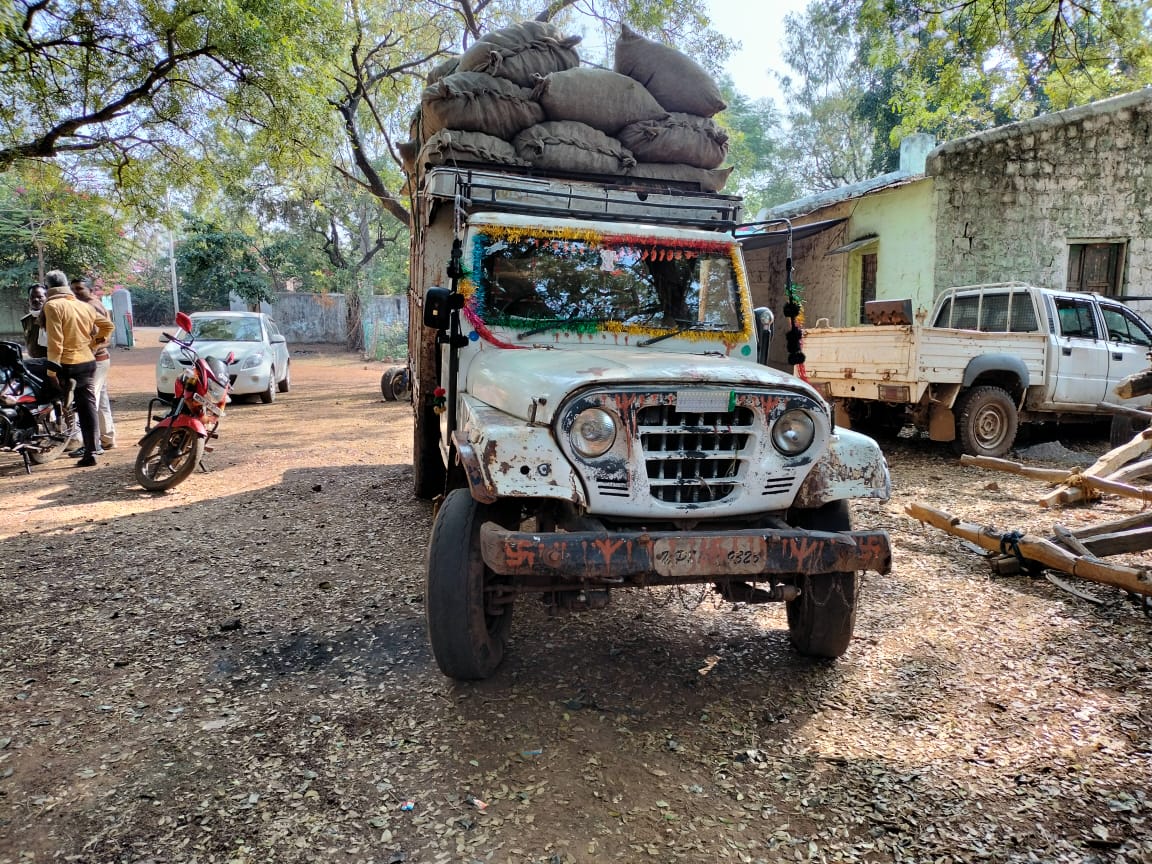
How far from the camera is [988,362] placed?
8.07m

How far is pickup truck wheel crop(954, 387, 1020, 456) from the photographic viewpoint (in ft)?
26.9

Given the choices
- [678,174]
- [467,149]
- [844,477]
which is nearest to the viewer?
[844,477]

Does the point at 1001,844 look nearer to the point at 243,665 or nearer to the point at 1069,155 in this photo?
the point at 243,665

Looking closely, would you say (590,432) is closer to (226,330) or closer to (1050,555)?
(1050,555)

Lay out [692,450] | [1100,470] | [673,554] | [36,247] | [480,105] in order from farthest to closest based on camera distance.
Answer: [36,247] < [1100,470] < [480,105] < [692,450] < [673,554]

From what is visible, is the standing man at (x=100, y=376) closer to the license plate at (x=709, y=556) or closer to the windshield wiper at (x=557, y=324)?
the windshield wiper at (x=557, y=324)

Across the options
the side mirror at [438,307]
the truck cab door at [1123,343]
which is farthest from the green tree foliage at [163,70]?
the truck cab door at [1123,343]

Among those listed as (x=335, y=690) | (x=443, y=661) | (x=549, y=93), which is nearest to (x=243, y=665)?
(x=335, y=690)

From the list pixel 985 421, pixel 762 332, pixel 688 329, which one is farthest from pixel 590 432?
pixel 985 421

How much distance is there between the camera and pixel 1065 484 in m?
6.16

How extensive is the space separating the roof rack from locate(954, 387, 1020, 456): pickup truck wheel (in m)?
4.79

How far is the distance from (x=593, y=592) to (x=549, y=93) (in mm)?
4068

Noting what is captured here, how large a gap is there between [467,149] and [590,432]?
3.07 m

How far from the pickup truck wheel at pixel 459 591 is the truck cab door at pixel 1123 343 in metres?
8.72
